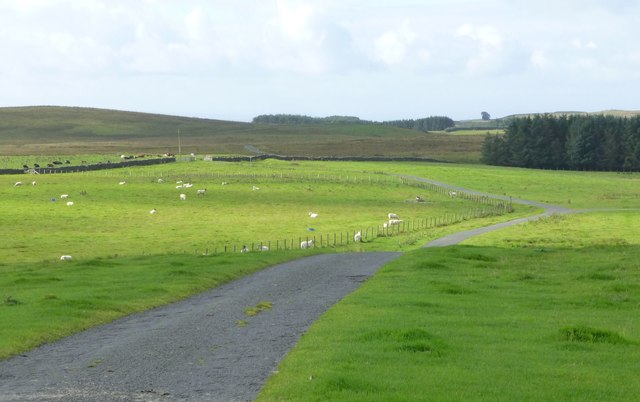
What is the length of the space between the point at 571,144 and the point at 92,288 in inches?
6388

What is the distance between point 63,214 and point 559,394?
75.4 m

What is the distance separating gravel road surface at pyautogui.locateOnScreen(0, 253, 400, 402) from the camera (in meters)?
16.8

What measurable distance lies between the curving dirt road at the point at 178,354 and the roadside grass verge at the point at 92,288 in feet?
2.48

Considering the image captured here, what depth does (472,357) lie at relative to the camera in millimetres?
18906

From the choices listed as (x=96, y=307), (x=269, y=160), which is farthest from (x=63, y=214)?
(x=269, y=160)

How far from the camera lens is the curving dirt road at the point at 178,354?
16844mm

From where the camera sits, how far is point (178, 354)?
2056 centimetres

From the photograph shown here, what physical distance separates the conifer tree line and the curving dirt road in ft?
516

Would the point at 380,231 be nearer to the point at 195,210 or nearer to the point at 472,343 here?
the point at 195,210

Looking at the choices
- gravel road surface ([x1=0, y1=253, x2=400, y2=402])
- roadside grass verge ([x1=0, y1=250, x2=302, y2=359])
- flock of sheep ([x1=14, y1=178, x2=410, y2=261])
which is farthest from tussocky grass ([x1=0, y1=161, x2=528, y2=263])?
gravel road surface ([x1=0, y1=253, x2=400, y2=402])

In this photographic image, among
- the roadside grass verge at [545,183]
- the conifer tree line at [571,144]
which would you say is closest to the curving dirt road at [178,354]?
the roadside grass verge at [545,183]

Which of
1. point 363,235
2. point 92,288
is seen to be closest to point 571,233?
point 363,235

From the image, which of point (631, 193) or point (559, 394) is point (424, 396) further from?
point (631, 193)

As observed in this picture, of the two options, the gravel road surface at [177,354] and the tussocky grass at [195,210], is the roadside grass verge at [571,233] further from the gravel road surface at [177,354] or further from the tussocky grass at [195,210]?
the gravel road surface at [177,354]
